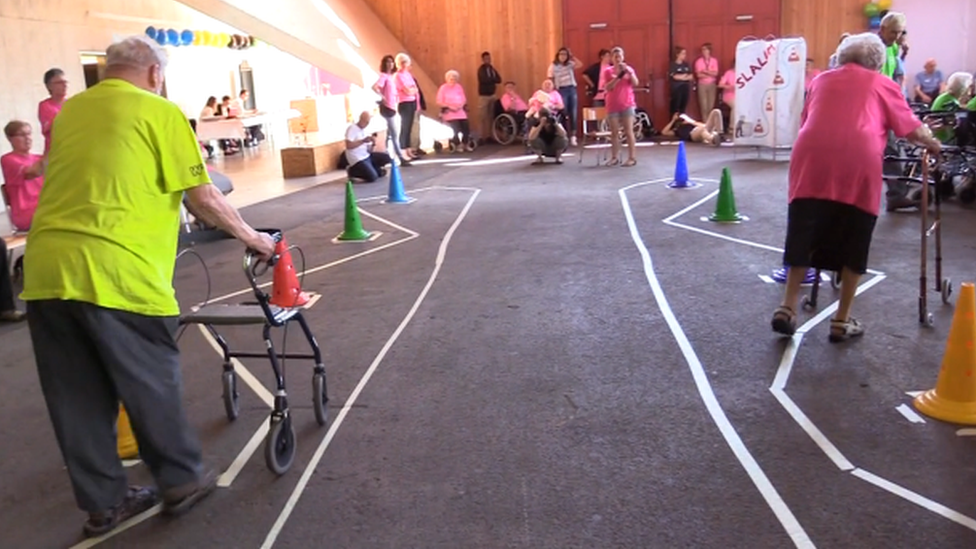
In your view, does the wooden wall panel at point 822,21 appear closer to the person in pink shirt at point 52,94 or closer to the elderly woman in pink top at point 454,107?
the elderly woman in pink top at point 454,107

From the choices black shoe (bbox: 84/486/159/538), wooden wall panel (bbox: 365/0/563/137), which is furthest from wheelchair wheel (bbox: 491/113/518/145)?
black shoe (bbox: 84/486/159/538)

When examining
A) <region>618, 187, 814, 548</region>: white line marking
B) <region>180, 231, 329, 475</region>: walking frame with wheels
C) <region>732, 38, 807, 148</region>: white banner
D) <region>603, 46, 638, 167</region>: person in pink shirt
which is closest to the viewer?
<region>618, 187, 814, 548</region>: white line marking

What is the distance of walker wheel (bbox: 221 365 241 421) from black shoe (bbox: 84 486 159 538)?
856 millimetres

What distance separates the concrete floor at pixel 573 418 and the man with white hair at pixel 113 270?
392mm

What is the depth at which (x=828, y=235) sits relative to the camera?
534 cm

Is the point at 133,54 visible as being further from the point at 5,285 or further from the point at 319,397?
the point at 5,285

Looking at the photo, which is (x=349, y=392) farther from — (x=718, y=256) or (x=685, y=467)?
(x=718, y=256)

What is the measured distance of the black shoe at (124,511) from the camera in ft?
11.7

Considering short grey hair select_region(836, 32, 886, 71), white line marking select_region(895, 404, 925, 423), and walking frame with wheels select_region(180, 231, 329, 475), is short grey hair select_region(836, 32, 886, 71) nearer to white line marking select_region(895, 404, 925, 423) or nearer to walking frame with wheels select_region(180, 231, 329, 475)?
white line marking select_region(895, 404, 925, 423)

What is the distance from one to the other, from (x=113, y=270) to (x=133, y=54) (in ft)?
2.88

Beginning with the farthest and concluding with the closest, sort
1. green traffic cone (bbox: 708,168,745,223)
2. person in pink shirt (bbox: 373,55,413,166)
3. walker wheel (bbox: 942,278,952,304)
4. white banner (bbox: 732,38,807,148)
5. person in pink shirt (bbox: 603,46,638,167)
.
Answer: person in pink shirt (bbox: 373,55,413,166) < white banner (bbox: 732,38,807,148) < person in pink shirt (bbox: 603,46,638,167) < green traffic cone (bbox: 708,168,745,223) < walker wheel (bbox: 942,278,952,304)

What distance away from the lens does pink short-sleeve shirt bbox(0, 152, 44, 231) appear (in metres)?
8.57

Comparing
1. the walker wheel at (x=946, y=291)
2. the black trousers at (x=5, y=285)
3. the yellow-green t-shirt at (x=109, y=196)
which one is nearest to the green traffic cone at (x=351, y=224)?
the black trousers at (x=5, y=285)

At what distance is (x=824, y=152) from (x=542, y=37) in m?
17.2
